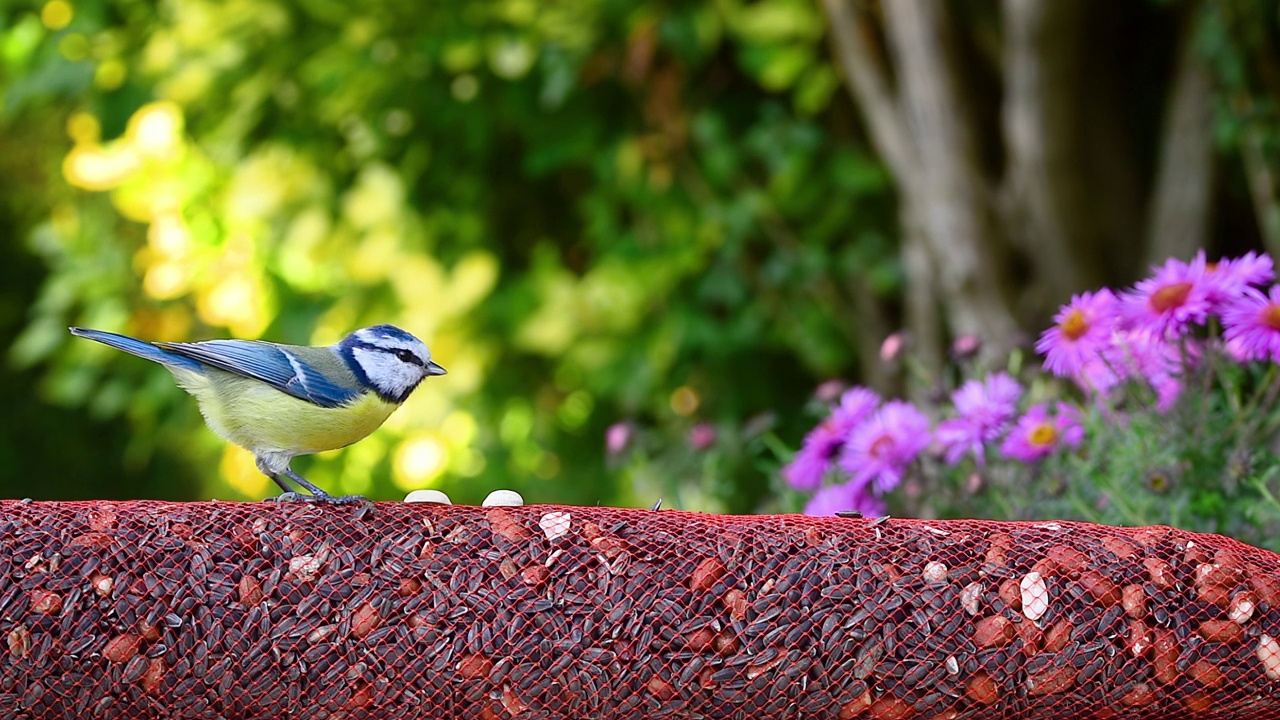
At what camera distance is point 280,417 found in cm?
175

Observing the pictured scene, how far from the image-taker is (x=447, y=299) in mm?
4180

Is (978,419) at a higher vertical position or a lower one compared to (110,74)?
lower

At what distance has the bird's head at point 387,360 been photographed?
5.86 feet

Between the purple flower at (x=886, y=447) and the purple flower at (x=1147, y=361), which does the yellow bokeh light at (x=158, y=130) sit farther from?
the purple flower at (x=1147, y=361)

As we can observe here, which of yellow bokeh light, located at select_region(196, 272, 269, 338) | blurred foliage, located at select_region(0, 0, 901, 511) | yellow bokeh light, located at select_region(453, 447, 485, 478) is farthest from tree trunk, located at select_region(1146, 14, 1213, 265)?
yellow bokeh light, located at select_region(196, 272, 269, 338)

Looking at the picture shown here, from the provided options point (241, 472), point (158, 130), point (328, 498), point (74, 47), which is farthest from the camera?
point (241, 472)

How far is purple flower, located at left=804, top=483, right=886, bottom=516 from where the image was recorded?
2.48 m

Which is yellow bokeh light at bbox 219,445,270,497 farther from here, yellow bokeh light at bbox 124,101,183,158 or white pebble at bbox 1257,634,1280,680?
white pebble at bbox 1257,634,1280,680

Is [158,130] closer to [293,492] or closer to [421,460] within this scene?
[421,460]

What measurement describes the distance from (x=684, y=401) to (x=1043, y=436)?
1.83m

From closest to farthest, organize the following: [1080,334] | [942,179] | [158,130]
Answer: [1080,334]
[942,179]
[158,130]

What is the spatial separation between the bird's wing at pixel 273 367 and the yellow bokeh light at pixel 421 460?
7.92ft

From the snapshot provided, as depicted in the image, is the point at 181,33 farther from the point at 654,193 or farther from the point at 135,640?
the point at 135,640

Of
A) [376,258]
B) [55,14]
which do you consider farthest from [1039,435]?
[55,14]
